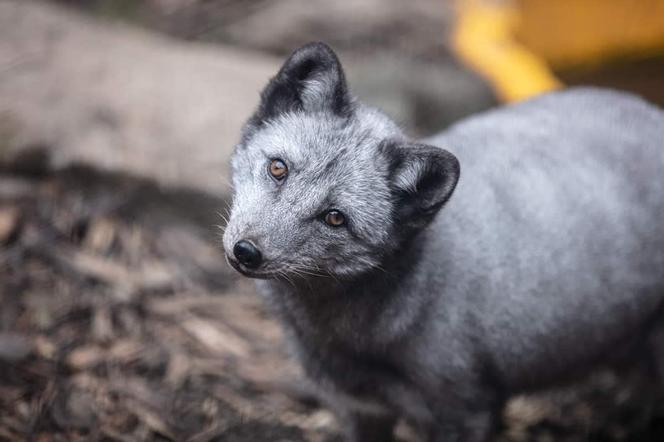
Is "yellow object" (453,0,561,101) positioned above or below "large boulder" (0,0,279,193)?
above

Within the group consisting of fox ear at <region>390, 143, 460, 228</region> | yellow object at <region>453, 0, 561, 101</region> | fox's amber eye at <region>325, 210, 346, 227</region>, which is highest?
fox ear at <region>390, 143, 460, 228</region>

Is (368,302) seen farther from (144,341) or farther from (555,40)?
(555,40)

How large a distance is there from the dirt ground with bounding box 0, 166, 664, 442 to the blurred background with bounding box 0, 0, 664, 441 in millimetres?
10

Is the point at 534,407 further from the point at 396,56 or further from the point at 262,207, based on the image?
the point at 396,56

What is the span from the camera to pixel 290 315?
12.1ft

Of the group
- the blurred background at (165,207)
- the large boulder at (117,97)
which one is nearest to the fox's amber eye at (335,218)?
the blurred background at (165,207)

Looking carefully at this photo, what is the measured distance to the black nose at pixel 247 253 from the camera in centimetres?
296

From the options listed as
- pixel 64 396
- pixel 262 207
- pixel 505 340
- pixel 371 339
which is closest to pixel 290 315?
pixel 371 339

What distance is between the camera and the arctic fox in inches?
124

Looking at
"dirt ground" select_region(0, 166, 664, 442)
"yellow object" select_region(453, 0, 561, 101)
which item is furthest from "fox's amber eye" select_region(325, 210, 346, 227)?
"yellow object" select_region(453, 0, 561, 101)

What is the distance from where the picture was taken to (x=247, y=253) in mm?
2967

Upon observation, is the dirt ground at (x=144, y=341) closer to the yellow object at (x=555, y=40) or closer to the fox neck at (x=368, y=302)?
the fox neck at (x=368, y=302)

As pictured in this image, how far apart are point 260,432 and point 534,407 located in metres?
2.05

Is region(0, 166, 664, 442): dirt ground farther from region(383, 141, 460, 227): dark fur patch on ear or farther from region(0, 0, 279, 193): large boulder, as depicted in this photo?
region(383, 141, 460, 227): dark fur patch on ear
